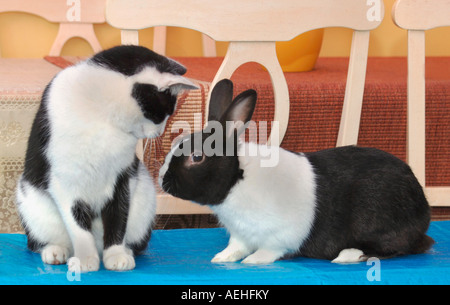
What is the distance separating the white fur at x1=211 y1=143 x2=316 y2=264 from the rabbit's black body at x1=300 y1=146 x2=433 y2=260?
31 millimetres

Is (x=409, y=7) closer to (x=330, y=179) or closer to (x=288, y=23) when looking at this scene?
(x=288, y=23)

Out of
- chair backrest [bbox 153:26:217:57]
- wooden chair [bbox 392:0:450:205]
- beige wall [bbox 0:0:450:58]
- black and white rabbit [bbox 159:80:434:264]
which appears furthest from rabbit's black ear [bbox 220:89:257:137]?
beige wall [bbox 0:0:450:58]

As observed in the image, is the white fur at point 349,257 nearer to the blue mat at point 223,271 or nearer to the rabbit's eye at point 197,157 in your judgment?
the blue mat at point 223,271

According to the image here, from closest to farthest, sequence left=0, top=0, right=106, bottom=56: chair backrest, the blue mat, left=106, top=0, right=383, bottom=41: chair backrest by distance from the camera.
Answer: the blue mat
left=106, top=0, right=383, bottom=41: chair backrest
left=0, top=0, right=106, bottom=56: chair backrest

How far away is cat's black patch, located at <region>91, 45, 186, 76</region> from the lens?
1.17 m

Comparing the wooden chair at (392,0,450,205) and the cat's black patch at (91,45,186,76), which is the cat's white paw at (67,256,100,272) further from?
the wooden chair at (392,0,450,205)

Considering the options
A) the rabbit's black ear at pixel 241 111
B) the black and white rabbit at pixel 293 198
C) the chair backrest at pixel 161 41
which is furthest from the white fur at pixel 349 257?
the chair backrest at pixel 161 41

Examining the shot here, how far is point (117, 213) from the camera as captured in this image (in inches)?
49.2

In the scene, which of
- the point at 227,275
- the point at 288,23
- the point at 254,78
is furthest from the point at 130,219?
the point at 254,78

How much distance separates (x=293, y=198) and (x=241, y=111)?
0.65 ft

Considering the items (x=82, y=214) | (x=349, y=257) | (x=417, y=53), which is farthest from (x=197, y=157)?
(x=417, y=53)

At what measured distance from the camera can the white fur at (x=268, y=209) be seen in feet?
4.12

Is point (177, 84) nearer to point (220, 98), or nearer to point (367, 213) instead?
point (220, 98)

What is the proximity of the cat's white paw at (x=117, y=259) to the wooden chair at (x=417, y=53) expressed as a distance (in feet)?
2.49
